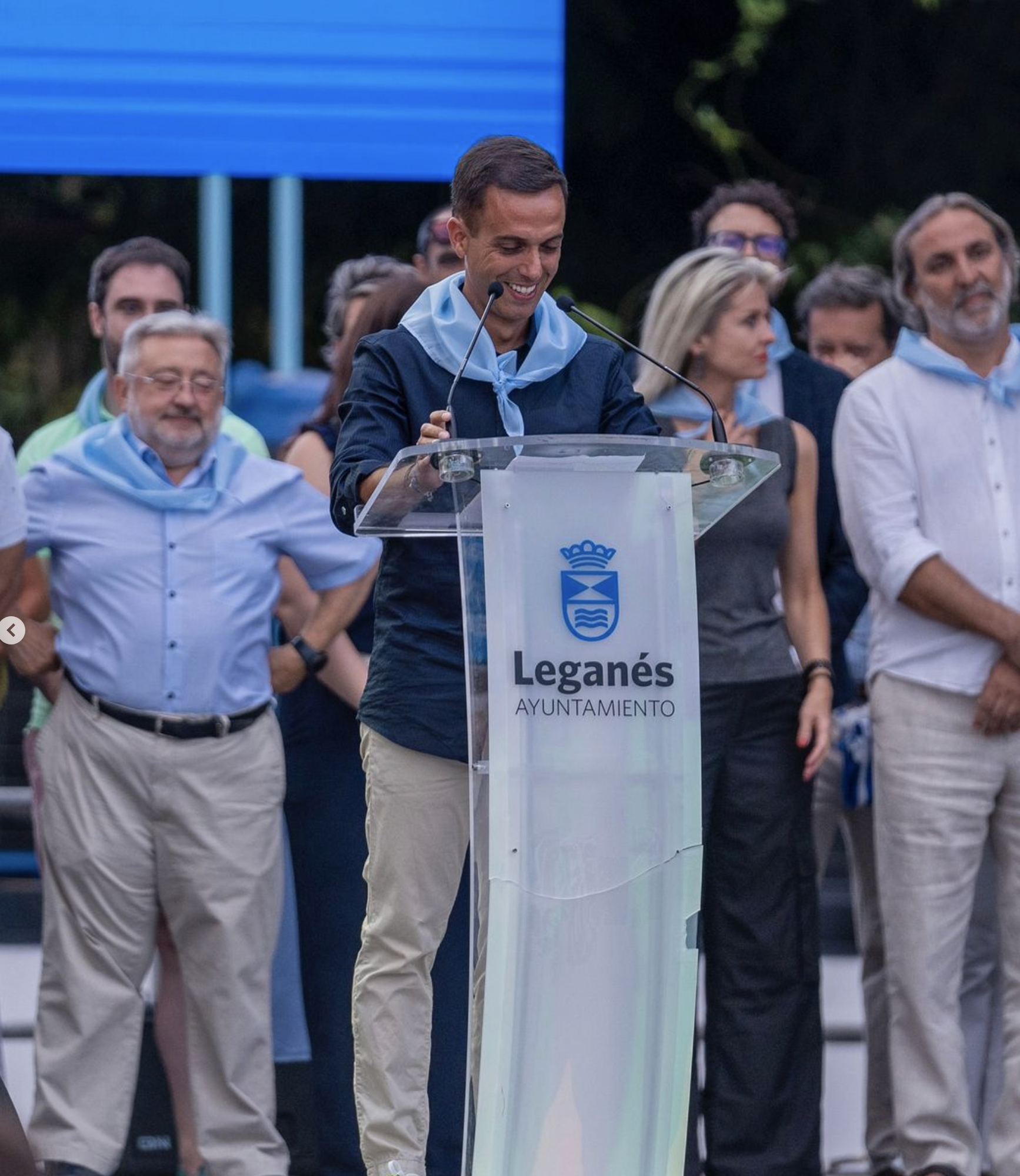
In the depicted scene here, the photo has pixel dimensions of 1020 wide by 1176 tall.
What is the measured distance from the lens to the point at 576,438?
2.73m

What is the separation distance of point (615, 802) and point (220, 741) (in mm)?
1479

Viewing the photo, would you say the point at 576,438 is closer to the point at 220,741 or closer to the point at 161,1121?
the point at 220,741

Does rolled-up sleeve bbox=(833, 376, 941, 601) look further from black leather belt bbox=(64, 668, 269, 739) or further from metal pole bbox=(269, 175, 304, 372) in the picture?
metal pole bbox=(269, 175, 304, 372)

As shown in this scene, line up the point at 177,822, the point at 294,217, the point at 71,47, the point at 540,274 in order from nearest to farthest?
the point at 540,274, the point at 177,822, the point at 71,47, the point at 294,217

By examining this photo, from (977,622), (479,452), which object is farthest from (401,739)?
(977,622)

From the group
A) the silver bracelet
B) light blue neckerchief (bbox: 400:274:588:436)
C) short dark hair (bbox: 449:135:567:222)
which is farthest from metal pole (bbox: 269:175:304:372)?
the silver bracelet

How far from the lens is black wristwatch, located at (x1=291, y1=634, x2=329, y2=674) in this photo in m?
4.27

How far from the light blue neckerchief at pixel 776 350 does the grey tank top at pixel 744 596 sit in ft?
1.66

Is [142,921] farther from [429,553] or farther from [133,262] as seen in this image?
[133,262]

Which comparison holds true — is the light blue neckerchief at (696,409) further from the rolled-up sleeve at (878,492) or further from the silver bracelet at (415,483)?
the silver bracelet at (415,483)

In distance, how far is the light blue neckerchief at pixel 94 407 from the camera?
465 cm

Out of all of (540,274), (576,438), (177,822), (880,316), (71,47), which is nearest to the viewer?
(576,438)

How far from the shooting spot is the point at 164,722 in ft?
13.2

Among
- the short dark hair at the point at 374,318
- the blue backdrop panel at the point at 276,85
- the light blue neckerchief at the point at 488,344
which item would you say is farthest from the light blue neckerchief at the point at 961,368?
the blue backdrop panel at the point at 276,85
